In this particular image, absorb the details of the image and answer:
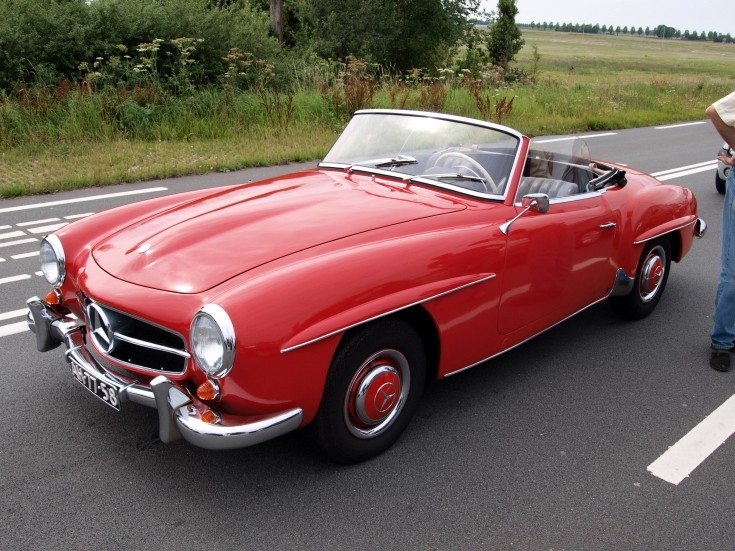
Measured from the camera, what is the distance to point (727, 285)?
163 inches

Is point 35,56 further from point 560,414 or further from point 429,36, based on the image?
point 429,36

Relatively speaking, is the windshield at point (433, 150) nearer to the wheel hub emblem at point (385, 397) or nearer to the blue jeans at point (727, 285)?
the wheel hub emblem at point (385, 397)

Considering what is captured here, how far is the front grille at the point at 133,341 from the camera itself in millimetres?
2766

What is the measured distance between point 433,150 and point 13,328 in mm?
2779

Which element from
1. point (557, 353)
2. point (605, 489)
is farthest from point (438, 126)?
point (605, 489)

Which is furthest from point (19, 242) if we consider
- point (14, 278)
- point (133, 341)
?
point (133, 341)

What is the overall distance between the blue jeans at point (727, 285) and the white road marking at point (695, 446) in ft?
2.04

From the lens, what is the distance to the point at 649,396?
3801 mm

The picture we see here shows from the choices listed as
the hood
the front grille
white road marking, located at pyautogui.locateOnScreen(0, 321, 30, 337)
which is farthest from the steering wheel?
white road marking, located at pyautogui.locateOnScreen(0, 321, 30, 337)

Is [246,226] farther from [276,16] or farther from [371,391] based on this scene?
[276,16]

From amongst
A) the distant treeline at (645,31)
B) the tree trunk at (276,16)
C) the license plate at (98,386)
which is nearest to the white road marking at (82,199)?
the license plate at (98,386)

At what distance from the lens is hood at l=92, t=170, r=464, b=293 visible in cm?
292

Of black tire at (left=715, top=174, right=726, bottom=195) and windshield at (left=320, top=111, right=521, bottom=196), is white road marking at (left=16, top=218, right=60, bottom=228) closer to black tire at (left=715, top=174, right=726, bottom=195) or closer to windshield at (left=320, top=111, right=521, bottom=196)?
windshield at (left=320, top=111, right=521, bottom=196)

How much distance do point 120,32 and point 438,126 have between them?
11.3 meters
